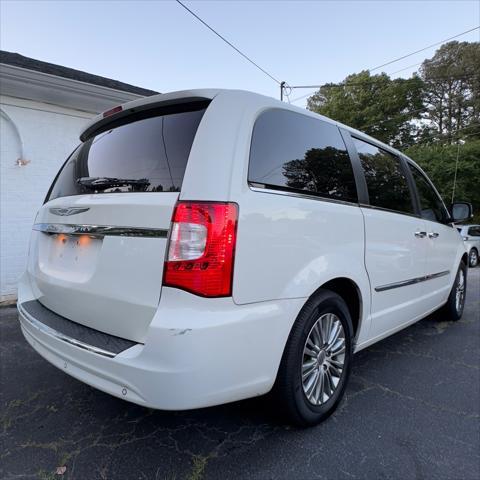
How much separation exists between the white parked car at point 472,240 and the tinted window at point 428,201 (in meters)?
10.1

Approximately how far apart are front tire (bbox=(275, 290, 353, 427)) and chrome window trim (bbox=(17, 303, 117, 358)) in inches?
33.1

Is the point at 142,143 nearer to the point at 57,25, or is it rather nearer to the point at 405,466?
the point at 405,466

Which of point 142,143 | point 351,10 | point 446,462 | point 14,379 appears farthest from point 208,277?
point 351,10

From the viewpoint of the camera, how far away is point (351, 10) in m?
10.6

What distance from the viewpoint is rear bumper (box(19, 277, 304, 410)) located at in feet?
4.47

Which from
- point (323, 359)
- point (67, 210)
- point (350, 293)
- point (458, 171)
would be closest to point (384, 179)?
point (350, 293)

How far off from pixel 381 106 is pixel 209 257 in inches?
1241

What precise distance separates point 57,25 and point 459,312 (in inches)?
336

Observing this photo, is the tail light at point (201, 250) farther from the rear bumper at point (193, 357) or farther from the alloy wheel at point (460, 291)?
the alloy wheel at point (460, 291)

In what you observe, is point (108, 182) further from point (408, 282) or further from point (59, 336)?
point (408, 282)

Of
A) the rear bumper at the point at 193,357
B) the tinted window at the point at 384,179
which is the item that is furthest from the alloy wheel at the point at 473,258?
the rear bumper at the point at 193,357

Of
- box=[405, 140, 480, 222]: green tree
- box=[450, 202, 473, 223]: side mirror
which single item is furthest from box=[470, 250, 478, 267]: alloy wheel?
box=[450, 202, 473, 223]: side mirror

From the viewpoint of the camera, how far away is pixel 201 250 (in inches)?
56.3

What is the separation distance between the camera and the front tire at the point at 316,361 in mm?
1767
